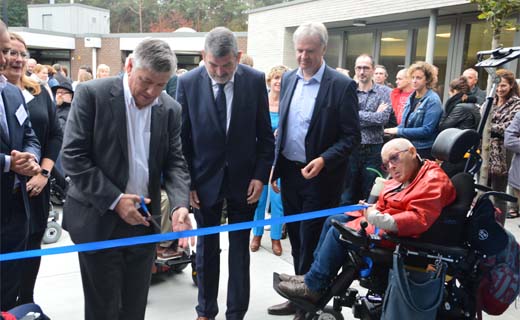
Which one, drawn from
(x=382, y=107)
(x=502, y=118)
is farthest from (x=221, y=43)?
(x=502, y=118)

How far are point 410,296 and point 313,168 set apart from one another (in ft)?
3.25

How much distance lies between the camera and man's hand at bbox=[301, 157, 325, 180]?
2963 millimetres

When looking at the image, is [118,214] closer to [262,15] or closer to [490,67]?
[490,67]

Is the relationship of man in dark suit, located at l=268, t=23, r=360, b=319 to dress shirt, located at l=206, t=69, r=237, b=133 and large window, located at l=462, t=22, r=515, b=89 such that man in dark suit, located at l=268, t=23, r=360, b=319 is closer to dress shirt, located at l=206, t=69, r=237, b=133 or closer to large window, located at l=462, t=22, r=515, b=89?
dress shirt, located at l=206, t=69, r=237, b=133

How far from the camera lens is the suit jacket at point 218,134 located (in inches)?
113

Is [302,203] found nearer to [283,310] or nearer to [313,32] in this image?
[283,310]

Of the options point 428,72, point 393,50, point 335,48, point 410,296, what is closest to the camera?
point 410,296

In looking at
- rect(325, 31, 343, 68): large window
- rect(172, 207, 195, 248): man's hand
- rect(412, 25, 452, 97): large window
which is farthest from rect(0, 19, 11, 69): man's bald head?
rect(325, 31, 343, 68): large window

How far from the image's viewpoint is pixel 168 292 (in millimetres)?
3584

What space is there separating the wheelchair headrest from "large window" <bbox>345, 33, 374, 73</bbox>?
1038 cm

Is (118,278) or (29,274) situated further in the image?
(29,274)

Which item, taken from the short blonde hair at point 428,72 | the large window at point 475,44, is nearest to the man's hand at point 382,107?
the short blonde hair at point 428,72

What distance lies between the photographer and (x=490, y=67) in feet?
9.46

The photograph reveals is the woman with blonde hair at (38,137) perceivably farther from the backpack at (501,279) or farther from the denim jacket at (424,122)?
the denim jacket at (424,122)
